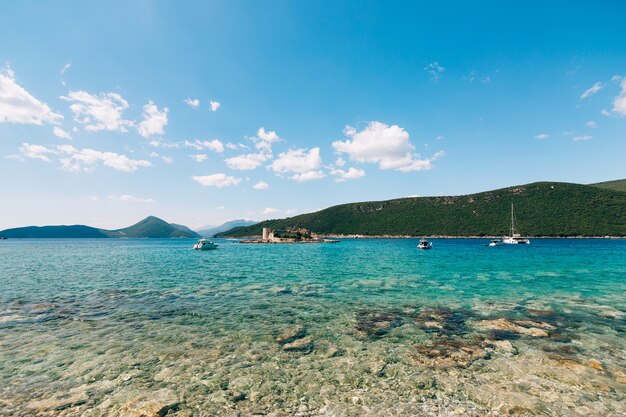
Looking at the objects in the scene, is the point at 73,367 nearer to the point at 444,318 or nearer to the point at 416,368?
the point at 416,368

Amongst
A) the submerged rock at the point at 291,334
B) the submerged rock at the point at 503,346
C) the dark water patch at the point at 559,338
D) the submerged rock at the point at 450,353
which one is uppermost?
the submerged rock at the point at 291,334

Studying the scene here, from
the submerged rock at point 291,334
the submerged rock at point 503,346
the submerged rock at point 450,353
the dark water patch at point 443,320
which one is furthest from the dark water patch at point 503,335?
the submerged rock at point 291,334

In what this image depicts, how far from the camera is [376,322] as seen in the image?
56.4 ft

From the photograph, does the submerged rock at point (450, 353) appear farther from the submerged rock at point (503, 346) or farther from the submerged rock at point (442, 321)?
the submerged rock at point (442, 321)

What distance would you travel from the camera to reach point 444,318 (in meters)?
17.8

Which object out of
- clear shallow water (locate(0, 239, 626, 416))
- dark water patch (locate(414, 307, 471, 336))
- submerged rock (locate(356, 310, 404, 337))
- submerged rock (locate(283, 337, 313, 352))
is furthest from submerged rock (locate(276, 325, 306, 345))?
dark water patch (locate(414, 307, 471, 336))

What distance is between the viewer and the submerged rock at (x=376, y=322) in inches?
611

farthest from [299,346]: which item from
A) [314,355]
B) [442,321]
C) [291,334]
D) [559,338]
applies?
[559,338]

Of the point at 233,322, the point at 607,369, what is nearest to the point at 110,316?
the point at 233,322

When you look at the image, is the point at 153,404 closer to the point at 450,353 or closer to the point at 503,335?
the point at 450,353

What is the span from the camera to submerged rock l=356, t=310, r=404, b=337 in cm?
1553

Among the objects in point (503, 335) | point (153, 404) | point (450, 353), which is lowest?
point (503, 335)

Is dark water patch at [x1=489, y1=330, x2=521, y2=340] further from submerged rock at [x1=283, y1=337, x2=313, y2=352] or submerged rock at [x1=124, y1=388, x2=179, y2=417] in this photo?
submerged rock at [x1=124, y1=388, x2=179, y2=417]

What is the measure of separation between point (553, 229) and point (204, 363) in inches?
8368
